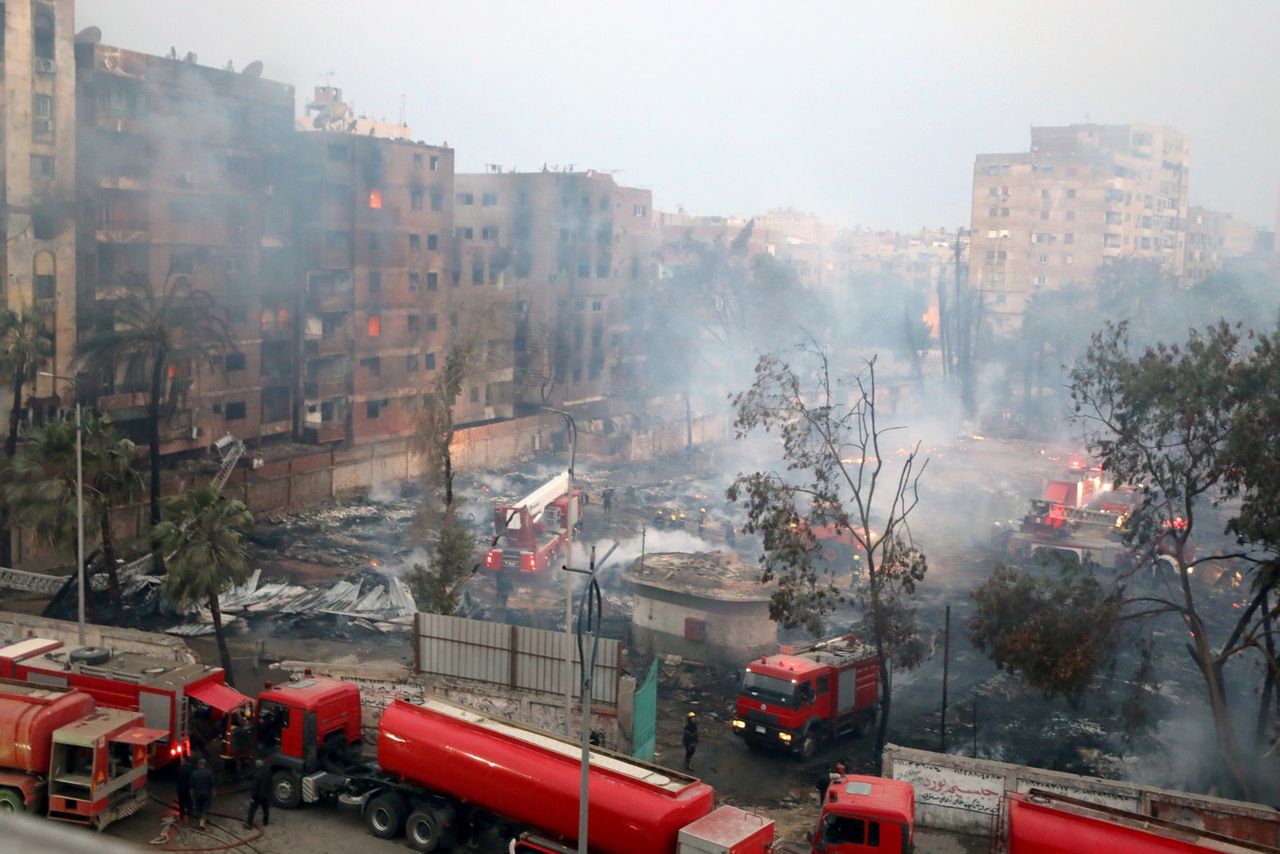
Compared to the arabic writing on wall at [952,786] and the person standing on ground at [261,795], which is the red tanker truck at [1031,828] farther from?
the person standing on ground at [261,795]

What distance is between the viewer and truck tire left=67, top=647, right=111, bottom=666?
2172 centimetres

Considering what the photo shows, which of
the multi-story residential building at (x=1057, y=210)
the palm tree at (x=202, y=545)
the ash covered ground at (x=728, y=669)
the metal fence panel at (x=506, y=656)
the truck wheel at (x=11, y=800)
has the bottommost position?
the ash covered ground at (x=728, y=669)

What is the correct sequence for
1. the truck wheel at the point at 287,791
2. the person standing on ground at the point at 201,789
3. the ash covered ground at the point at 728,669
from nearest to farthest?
the person standing on ground at the point at 201,789 → the truck wheel at the point at 287,791 → the ash covered ground at the point at 728,669

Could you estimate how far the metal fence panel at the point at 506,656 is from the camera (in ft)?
76.7

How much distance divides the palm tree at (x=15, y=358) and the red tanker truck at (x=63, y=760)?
19776 millimetres

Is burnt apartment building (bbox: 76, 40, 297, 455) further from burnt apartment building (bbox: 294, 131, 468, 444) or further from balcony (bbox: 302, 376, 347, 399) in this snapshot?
Result: burnt apartment building (bbox: 294, 131, 468, 444)

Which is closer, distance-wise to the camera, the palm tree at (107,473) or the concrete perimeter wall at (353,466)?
the palm tree at (107,473)

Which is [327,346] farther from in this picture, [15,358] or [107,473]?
[107,473]

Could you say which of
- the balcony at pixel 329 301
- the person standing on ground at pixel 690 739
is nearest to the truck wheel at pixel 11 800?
the person standing on ground at pixel 690 739

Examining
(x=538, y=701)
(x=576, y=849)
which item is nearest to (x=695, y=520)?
(x=538, y=701)

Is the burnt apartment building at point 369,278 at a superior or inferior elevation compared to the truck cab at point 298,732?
superior

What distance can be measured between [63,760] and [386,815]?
5149 millimetres

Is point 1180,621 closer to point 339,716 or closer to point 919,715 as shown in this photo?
point 919,715

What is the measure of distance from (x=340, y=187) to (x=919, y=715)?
134ft
